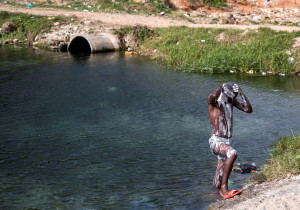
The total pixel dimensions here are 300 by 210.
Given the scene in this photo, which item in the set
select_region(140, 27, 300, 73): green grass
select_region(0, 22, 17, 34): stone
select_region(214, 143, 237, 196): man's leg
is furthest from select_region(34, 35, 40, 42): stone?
select_region(214, 143, 237, 196): man's leg

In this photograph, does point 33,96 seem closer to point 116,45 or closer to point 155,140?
point 155,140

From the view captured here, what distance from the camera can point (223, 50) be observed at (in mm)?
14812

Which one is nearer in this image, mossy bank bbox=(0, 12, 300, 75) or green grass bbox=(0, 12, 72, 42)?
mossy bank bbox=(0, 12, 300, 75)

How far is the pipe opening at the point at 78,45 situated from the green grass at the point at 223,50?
3101mm

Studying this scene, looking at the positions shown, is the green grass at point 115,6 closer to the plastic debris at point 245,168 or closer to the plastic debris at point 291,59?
the plastic debris at point 291,59

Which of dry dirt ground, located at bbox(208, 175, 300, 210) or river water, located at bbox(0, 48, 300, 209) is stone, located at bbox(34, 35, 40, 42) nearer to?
river water, located at bbox(0, 48, 300, 209)

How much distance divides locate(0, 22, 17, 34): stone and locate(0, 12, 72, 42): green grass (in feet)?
0.66

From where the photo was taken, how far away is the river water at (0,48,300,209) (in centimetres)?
596

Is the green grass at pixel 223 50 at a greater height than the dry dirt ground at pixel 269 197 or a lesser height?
greater

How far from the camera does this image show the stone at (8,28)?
20.6m

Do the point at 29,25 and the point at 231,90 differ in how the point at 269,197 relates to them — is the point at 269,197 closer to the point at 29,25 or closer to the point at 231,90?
the point at 231,90

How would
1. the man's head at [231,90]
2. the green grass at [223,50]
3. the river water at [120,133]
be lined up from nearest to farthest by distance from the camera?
the man's head at [231,90], the river water at [120,133], the green grass at [223,50]

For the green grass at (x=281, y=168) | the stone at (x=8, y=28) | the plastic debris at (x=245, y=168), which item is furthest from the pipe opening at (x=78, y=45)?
the green grass at (x=281, y=168)

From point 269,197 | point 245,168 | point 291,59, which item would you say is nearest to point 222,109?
point 269,197
